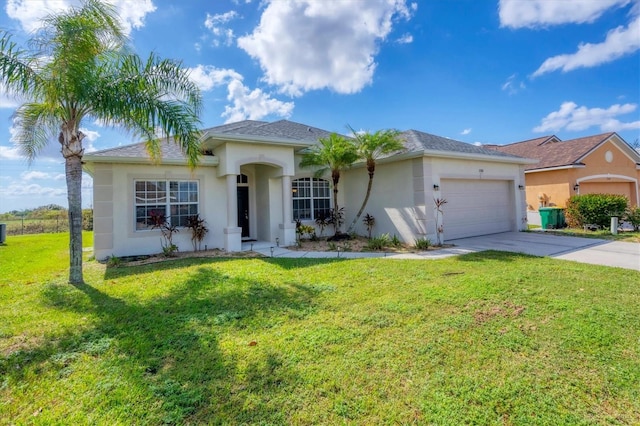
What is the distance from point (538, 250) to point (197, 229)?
12139 mm

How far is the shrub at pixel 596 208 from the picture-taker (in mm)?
13820

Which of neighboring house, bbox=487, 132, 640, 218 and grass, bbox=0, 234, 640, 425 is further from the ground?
neighboring house, bbox=487, 132, 640, 218

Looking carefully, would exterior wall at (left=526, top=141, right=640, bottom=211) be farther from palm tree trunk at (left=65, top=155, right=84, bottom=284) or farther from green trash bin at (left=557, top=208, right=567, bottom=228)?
palm tree trunk at (left=65, top=155, right=84, bottom=284)

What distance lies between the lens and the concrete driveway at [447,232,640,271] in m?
8.19

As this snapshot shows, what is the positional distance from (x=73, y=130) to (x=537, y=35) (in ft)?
57.4

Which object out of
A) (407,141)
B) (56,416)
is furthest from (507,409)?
(407,141)

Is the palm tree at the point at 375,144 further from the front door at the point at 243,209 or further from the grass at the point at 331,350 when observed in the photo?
the grass at the point at 331,350

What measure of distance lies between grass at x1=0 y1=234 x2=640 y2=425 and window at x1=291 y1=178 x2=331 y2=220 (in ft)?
24.2

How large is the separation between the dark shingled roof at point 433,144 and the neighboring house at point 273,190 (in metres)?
0.08

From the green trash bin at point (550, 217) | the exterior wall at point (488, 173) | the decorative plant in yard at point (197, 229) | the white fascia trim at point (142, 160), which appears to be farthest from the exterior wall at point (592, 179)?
the decorative plant in yard at point (197, 229)

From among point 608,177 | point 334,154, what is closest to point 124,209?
point 334,154

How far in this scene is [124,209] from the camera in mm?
10547

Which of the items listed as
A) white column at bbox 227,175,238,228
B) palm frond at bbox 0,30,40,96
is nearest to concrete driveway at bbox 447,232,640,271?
white column at bbox 227,175,238,228

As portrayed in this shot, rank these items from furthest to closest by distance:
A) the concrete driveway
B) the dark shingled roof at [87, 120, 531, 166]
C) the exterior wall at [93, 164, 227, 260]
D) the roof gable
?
the roof gable
the dark shingled roof at [87, 120, 531, 166]
the exterior wall at [93, 164, 227, 260]
the concrete driveway
